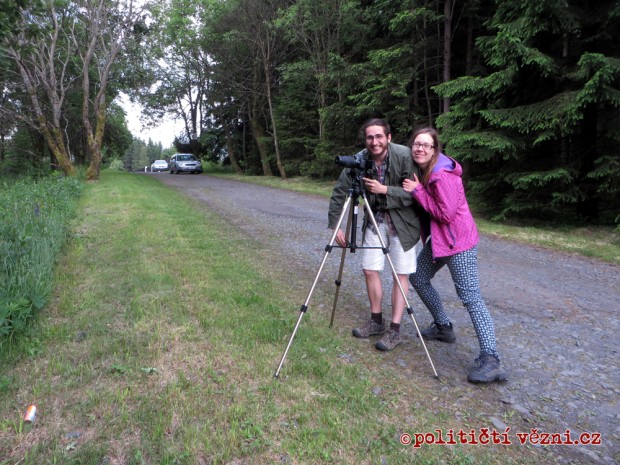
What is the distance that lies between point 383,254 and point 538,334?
6.04ft

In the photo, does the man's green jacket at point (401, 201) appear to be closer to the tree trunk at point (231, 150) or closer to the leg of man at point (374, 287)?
the leg of man at point (374, 287)

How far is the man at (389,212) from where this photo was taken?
339 cm

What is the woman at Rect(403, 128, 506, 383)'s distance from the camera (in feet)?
10.4

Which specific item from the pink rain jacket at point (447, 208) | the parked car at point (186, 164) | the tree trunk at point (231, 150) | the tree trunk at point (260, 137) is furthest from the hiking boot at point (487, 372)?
the parked car at point (186, 164)

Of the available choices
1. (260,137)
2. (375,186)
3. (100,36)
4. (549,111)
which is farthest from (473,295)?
(260,137)

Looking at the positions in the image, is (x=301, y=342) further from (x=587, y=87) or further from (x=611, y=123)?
(x=611, y=123)

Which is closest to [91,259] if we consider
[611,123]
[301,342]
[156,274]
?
[156,274]

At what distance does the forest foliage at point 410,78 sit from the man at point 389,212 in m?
4.24

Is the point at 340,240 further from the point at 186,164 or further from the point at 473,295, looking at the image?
the point at 186,164

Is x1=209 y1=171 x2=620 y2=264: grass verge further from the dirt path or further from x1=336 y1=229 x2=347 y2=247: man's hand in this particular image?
x1=336 y1=229 x2=347 y2=247: man's hand

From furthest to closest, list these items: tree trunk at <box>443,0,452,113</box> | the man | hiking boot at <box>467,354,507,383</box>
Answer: tree trunk at <box>443,0,452,113</box> < the man < hiking boot at <box>467,354,507,383</box>

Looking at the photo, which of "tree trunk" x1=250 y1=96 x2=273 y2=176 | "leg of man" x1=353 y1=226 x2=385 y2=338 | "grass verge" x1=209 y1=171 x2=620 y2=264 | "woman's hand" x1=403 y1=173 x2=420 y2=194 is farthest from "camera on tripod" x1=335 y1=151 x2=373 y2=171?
"tree trunk" x1=250 y1=96 x2=273 y2=176

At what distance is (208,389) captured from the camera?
291 centimetres

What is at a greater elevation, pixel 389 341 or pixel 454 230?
pixel 454 230
